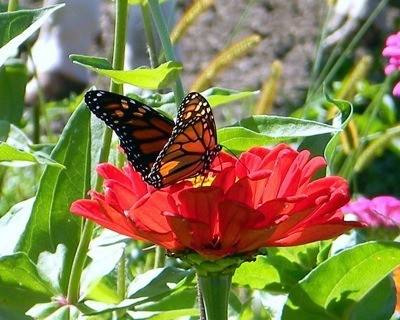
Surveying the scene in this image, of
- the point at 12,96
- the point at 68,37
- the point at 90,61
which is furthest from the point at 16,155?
the point at 68,37

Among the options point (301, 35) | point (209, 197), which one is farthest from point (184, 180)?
point (301, 35)

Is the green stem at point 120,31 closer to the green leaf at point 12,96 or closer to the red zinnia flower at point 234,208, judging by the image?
the red zinnia flower at point 234,208

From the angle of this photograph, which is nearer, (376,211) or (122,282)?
(122,282)

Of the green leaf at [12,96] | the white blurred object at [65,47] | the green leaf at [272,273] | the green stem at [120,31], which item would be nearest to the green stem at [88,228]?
the green stem at [120,31]

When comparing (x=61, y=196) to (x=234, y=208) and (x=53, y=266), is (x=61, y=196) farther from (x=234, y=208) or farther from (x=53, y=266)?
(x=234, y=208)

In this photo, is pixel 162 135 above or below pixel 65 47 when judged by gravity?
above
